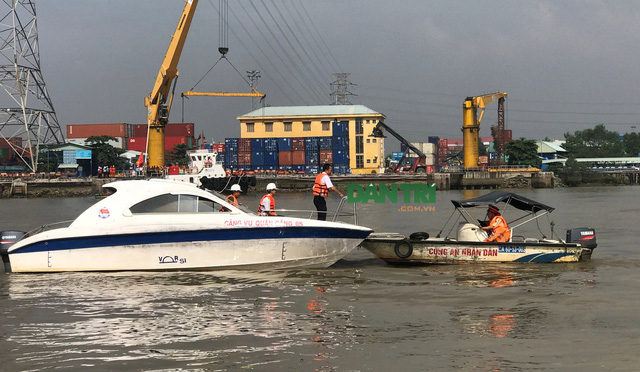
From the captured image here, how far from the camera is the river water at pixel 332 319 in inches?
278

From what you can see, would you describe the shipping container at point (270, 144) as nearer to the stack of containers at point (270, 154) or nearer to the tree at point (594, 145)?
the stack of containers at point (270, 154)

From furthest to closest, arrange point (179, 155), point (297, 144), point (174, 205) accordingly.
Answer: point (179, 155), point (297, 144), point (174, 205)

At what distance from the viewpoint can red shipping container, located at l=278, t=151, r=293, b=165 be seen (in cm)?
8612

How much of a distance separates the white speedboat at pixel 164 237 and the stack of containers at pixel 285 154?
240 feet

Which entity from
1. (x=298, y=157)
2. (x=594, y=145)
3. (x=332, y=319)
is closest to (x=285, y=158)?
(x=298, y=157)

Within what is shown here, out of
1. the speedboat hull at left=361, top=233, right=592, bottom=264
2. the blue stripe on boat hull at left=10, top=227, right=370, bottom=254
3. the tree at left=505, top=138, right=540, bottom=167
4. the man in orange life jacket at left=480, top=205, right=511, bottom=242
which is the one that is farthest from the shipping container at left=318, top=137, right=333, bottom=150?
the blue stripe on boat hull at left=10, top=227, right=370, bottom=254

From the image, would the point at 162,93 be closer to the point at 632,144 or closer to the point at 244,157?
the point at 244,157

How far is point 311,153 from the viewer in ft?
285

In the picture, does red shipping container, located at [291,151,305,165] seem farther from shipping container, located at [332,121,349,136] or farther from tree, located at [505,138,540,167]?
tree, located at [505,138,540,167]

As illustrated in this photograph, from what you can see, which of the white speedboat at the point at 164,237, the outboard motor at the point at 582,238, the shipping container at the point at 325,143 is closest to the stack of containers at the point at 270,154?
the shipping container at the point at 325,143

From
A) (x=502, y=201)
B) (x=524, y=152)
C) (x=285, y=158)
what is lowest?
(x=502, y=201)

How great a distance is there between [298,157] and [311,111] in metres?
12.5

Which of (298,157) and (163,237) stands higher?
(298,157)

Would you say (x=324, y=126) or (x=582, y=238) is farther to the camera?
(x=324, y=126)
